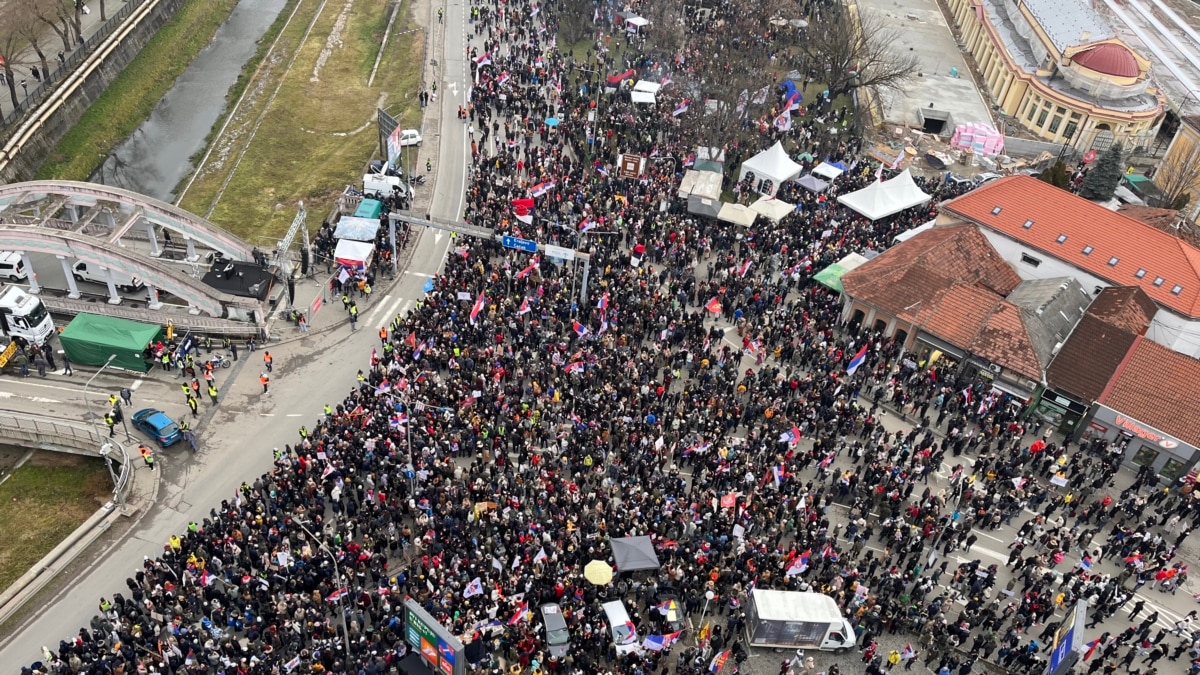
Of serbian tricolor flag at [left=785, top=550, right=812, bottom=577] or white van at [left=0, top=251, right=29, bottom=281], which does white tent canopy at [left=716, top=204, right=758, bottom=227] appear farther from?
white van at [left=0, top=251, right=29, bottom=281]

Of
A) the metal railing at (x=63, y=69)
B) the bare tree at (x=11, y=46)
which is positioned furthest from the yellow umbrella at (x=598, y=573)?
the bare tree at (x=11, y=46)

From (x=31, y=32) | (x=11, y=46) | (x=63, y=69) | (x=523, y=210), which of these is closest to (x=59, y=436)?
(x=523, y=210)

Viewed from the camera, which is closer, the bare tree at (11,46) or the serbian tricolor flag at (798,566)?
the serbian tricolor flag at (798,566)

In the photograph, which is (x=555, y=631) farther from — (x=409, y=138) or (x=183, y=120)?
(x=183, y=120)

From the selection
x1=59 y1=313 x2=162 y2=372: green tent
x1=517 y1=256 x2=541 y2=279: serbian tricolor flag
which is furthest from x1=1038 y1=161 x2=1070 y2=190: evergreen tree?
x1=59 y1=313 x2=162 y2=372: green tent

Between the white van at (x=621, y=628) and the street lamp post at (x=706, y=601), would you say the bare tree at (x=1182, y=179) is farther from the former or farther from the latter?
the white van at (x=621, y=628)

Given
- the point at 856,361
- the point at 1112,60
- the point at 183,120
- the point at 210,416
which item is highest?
the point at 1112,60
